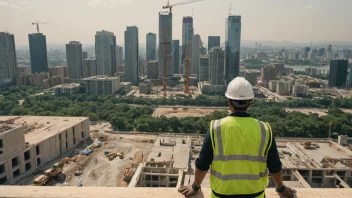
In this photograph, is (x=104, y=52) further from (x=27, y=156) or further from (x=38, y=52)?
(x=27, y=156)

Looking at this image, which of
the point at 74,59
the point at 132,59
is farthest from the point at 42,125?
the point at 132,59

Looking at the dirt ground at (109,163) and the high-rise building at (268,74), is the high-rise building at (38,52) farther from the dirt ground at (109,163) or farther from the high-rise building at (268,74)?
the dirt ground at (109,163)

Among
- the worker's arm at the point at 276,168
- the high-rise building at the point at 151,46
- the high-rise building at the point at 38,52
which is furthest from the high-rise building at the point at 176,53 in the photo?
the worker's arm at the point at 276,168

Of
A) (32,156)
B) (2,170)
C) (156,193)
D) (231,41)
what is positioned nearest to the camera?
(156,193)

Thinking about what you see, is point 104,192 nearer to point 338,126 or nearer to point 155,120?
point 155,120

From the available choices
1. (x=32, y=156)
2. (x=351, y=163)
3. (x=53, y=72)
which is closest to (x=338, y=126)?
(x=351, y=163)
